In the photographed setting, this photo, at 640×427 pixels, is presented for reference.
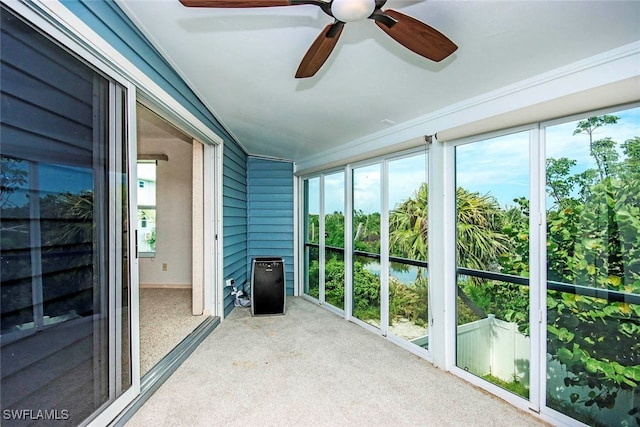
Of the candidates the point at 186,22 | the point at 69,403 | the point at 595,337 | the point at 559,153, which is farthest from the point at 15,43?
the point at 595,337

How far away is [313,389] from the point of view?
211 centimetres

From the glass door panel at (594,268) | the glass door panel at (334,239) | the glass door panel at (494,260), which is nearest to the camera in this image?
the glass door panel at (594,268)

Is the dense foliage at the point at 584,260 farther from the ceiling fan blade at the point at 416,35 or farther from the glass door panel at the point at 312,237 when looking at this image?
the glass door panel at the point at 312,237

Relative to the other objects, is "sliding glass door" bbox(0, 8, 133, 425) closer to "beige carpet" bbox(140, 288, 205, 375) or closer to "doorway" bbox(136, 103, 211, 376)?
"beige carpet" bbox(140, 288, 205, 375)

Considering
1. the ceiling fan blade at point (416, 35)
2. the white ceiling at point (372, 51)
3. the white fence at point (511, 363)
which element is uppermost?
the white ceiling at point (372, 51)

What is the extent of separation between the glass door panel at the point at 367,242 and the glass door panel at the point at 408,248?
0.21 m

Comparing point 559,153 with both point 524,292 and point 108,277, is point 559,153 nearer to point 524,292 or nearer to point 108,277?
point 524,292

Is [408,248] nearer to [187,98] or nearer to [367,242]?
[367,242]

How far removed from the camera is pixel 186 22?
5.33ft

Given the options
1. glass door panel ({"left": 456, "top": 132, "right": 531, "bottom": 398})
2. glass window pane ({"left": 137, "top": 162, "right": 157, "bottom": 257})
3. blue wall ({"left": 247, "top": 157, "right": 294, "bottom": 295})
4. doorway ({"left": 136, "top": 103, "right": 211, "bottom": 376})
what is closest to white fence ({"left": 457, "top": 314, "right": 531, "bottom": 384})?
glass door panel ({"left": 456, "top": 132, "right": 531, "bottom": 398})

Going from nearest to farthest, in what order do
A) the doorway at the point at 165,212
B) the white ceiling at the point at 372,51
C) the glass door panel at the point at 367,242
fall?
the white ceiling at the point at 372,51
the glass door panel at the point at 367,242
the doorway at the point at 165,212

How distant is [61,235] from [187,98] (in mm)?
1568

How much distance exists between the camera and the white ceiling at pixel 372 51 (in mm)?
1394

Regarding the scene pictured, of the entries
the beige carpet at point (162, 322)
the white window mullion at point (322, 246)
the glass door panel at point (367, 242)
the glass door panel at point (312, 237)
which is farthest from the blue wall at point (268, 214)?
the glass door panel at point (367, 242)
